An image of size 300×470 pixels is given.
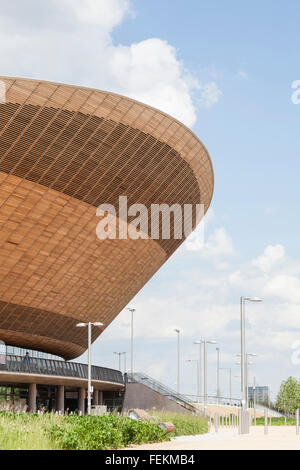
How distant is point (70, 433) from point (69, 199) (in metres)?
19.1

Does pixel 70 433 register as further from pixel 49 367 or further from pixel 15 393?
pixel 15 393

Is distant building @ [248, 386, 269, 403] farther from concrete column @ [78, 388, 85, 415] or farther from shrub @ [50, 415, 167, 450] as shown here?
shrub @ [50, 415, 167, 450]

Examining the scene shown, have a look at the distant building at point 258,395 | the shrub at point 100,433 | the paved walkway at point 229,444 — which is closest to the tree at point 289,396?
the distant building at point 258,395

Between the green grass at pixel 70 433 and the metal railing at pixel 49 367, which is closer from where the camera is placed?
the green grass at pixel 70 433

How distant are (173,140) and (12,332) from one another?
50.9 feet

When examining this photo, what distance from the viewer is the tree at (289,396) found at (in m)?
101

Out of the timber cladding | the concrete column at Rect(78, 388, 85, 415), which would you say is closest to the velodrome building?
the timber cladding

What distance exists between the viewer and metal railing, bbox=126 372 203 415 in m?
52.5

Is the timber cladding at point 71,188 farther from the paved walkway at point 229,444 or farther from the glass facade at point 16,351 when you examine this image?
the paved walkway at point 229,444

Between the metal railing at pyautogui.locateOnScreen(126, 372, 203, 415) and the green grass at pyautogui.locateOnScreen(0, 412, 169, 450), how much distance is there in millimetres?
31685

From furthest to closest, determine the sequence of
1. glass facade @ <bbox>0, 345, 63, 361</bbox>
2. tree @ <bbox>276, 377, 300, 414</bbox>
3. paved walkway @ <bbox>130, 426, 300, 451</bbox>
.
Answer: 1. tree @ <bbox>276, 377, 300, 414</bbox>
2. glass facade @ <bbox>0, 345, 63, 361</bbox>
3. paved walkway @ <bbox>130, 426, 300, 451</bbox>

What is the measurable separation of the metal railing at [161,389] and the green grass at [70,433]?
3168cm
